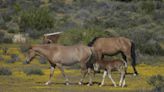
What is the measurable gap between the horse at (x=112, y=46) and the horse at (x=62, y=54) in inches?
142

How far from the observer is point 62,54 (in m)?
25.7

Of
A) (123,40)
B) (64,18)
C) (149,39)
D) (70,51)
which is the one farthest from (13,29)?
(70,51)

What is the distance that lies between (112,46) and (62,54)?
5.27 metres

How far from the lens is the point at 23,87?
2434 centimetres

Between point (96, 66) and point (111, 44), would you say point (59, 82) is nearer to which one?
point (96, 66)

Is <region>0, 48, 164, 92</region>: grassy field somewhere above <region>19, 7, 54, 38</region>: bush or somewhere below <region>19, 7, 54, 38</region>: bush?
above

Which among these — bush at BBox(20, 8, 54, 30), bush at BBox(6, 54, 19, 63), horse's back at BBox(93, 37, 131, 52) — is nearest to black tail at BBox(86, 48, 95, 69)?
horse's back at BBox(93, 37, 131, 52)

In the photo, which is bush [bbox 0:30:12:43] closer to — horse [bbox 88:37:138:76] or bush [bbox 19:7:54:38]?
bush [bbox 19:7:54:38]

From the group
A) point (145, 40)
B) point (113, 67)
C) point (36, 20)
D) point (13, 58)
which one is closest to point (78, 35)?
point (145, 40)

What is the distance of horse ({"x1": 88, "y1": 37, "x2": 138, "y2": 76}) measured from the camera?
29.8m

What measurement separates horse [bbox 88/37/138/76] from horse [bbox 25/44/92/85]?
11.9 ft

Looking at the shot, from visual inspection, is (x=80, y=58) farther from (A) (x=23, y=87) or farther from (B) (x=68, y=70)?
(B) (x=68, y=70)

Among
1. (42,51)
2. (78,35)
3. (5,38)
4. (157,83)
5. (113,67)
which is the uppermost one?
(42,51)

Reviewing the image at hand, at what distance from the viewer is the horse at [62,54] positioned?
25547 mm
